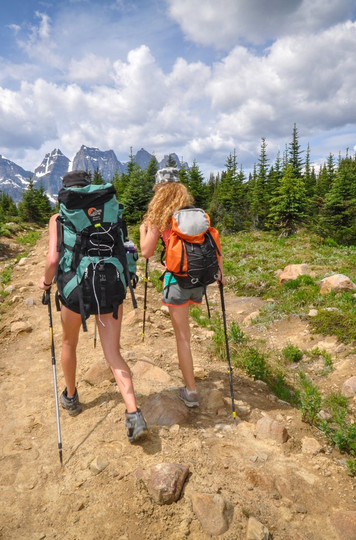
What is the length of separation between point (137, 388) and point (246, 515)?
222cm

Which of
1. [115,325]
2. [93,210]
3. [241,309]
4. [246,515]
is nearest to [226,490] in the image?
[246,515]

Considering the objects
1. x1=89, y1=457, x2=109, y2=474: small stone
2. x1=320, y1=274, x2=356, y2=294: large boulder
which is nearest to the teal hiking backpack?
x1=89, y1=457, x2=109, y2=474: small stone

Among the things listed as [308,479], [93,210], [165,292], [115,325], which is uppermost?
[93,210]

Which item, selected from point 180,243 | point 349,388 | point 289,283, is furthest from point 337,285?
point 180,243

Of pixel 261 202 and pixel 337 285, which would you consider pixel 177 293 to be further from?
pixel 261 202

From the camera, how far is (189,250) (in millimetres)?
3627

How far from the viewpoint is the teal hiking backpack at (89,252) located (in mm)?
3215

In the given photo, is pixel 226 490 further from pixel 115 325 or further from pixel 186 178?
pixel 186 178

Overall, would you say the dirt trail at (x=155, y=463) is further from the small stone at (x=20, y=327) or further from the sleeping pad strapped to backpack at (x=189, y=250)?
the small stone at (x=20, y=327)

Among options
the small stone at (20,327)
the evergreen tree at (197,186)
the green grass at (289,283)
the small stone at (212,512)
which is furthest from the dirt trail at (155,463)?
the evergreen tree at (197,186)

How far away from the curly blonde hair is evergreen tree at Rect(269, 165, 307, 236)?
22417 millimetres

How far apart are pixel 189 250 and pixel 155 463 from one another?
2.13 metres

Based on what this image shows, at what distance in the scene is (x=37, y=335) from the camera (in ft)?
22.8

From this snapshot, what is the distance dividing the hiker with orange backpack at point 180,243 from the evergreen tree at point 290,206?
22411 mm
